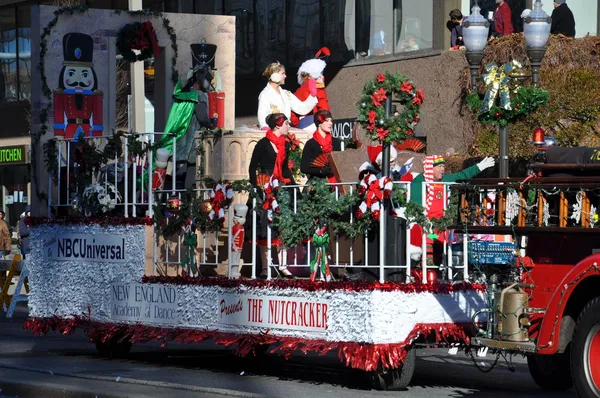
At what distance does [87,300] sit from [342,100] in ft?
47.2

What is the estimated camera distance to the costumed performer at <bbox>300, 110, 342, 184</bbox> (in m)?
12.0

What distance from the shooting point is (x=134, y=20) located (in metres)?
14.8

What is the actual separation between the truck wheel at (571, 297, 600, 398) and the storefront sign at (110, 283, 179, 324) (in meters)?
4.64

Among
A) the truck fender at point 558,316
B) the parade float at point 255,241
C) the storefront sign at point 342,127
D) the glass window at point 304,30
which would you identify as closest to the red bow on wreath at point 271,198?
the parade float at point 255,241

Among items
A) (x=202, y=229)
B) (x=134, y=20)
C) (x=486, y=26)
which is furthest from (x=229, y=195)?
(x=486, y=26)

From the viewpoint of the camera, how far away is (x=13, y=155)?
41.6 m

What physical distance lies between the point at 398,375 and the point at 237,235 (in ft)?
7.53

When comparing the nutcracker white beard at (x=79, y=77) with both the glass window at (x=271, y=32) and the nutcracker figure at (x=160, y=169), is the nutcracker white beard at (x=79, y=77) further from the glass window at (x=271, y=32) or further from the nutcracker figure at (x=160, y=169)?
the glass window at (x=271, y=32)

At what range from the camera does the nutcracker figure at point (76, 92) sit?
14391mm

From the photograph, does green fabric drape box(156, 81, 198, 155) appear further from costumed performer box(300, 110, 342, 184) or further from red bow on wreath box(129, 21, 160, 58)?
costumed performer box(300, 110, 342, 184)

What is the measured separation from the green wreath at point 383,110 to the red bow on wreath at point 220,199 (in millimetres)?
1799

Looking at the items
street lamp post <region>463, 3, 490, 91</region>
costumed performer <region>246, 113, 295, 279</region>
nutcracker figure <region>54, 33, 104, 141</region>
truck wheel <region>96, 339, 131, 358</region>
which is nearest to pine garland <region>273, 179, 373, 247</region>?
costumed performer <region>246, 113, 295, 279</region>

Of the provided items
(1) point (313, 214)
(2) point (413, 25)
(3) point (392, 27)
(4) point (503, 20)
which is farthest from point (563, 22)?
(1) point (313, 214)

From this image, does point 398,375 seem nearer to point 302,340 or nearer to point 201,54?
point 302,340
